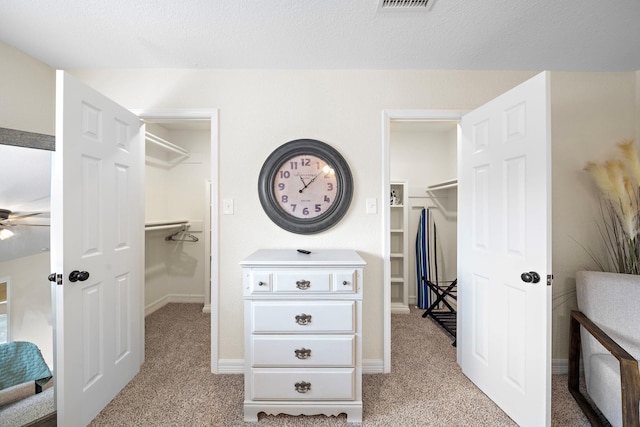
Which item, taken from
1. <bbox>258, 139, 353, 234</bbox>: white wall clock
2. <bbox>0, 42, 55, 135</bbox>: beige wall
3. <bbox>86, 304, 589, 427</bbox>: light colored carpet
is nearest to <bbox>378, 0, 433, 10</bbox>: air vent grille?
<bbox>258, 139, 353, 234</bbox>: white wall clock

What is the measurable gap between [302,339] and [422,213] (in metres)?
2.55

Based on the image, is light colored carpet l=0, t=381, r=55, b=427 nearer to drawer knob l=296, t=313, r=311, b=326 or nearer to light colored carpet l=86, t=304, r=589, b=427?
light colored carpet l=86, t=304, r=589, b=427

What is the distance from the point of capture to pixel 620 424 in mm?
1344

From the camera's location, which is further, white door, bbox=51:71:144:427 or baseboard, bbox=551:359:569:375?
baseboard, bbox=551:359:569:375

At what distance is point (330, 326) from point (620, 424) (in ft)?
5.08

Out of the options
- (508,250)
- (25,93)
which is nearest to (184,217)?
(25,93)

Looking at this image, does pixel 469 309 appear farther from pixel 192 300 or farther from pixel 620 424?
pixel 192 300

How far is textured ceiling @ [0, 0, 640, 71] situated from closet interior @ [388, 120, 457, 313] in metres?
1.56

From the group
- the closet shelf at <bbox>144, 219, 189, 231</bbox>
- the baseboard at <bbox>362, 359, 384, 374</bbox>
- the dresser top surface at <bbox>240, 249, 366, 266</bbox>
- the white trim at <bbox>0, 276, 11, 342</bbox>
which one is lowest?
the baseboard at <bbox>362, 359, 384, 374</bbox>

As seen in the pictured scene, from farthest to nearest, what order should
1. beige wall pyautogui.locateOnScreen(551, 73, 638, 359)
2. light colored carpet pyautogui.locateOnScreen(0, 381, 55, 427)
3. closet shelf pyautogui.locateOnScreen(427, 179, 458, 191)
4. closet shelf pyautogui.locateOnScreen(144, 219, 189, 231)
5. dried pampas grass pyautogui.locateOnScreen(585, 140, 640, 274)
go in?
closet shelf pyautogui.locateOnScreen(427, 179, 458, 191)
closet shelf pyautogui.locateOnScreen(144, 219, 189, 231)
beige wall pyautogui.locateOnScreen(551, 73, 638, 359)
dried pampas grass pyautogui.locateOnScreen(585, 140, 640, 274)
light colored carpet pyautogui.locateOnScreen(0, 381, 55, 427)

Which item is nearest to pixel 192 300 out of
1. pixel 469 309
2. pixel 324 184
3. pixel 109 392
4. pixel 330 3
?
pixel 109 392

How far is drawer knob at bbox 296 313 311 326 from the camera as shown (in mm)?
1588

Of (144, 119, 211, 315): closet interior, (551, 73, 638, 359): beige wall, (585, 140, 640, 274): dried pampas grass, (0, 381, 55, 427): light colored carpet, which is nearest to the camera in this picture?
(0, 381, 55, 427): light colored carpet

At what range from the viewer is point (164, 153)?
134 inches
